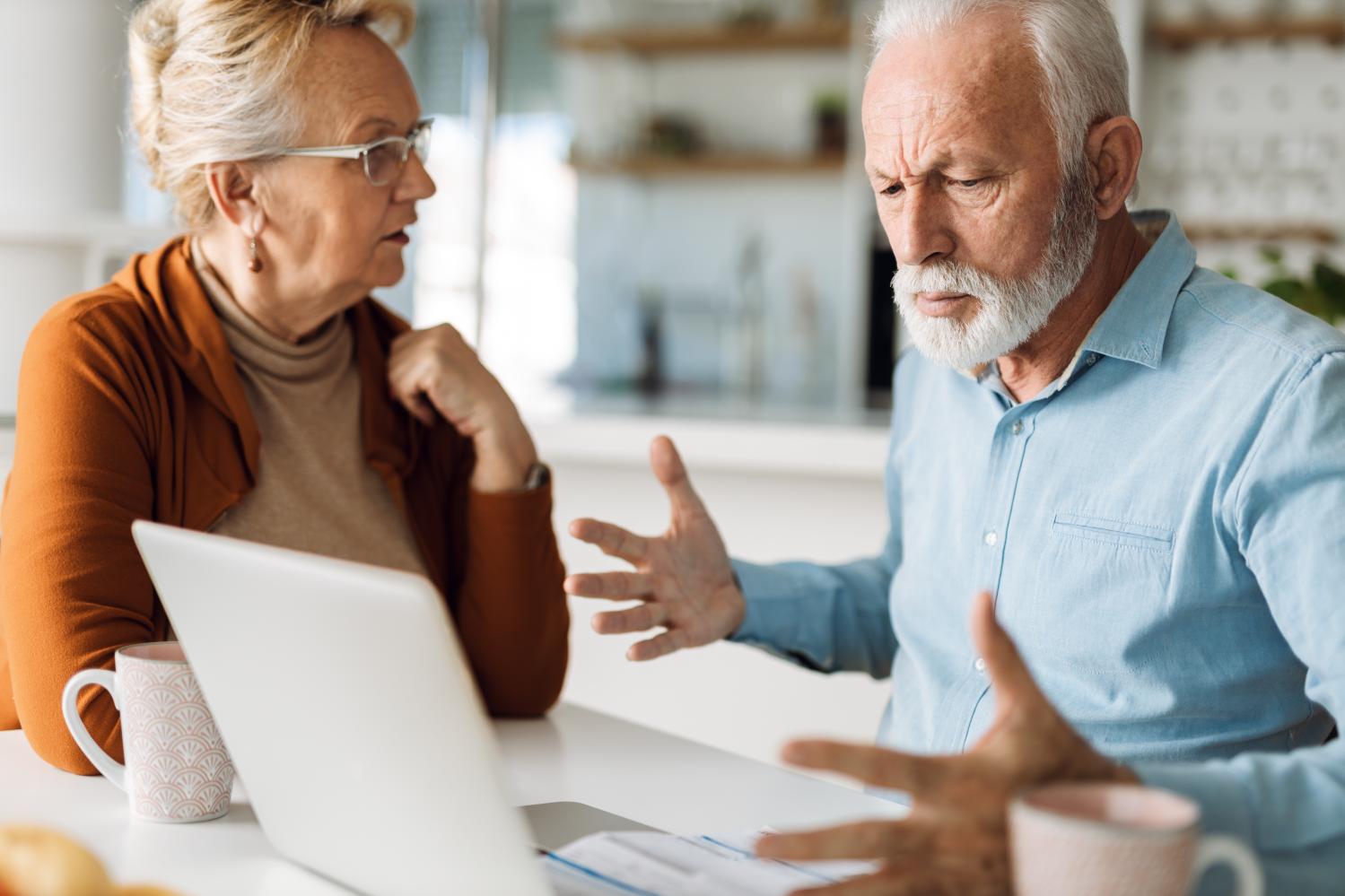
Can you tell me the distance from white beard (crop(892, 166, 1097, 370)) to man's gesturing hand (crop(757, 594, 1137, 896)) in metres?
0.61

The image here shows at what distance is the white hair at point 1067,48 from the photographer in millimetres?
1236

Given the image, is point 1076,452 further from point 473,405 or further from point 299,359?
point 299,359

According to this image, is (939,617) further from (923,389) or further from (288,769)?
(288,769)

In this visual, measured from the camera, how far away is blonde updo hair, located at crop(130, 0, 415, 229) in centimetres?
144

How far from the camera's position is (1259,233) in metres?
4.88

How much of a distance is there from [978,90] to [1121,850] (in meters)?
0.79

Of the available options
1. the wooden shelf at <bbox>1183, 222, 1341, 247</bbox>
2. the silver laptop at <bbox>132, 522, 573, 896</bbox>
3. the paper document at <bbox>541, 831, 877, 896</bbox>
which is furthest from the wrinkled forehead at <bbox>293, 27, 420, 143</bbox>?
the wooden shelf at <bbox>1183, 222, 1341, 247</bbox>

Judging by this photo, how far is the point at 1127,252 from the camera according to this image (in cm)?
134

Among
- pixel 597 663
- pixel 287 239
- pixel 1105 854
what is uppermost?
pixel 287 239

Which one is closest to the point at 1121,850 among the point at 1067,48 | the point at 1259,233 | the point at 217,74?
the point at 1067,48

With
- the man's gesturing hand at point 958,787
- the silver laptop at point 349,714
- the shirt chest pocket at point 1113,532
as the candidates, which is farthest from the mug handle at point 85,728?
the shirt chest pocket at point 1113,532

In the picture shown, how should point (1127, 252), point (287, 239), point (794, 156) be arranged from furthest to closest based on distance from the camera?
1. point (794, 156)
2. point (287, 239)
3. point (1127, 252)

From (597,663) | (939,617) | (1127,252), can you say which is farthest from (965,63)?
(597,663)

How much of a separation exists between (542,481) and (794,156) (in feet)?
14.2
